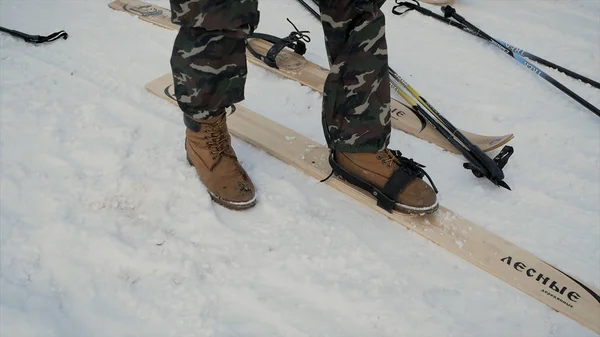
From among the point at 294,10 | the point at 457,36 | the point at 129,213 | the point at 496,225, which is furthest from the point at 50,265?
the point at 457,36

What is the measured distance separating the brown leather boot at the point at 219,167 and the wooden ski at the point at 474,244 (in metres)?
0.35

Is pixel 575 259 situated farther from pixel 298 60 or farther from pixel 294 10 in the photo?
Answer: pixel 294 10

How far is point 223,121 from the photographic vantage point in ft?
6.16

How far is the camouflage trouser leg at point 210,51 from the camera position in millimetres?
1502

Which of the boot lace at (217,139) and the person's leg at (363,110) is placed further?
the boot lace at (217,139)

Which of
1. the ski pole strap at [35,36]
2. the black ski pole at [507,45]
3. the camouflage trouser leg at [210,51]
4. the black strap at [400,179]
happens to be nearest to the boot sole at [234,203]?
the camouflage trouser leg at [210,51]

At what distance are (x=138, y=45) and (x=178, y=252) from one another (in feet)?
5.96

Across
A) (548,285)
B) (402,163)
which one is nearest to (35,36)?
(402,163)

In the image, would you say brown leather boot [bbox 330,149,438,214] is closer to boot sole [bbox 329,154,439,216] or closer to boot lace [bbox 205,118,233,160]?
boot sole [bbox 329,154,439,216]

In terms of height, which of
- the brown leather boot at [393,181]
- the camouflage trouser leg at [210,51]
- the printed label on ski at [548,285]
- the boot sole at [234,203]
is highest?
the camouflage trouser leg at [210,51]

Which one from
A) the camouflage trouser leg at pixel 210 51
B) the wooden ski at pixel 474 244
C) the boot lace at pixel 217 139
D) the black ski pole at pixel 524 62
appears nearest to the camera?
the camouflage trouser leg at pixel 210 51

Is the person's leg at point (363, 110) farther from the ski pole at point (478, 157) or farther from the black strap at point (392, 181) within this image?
the ski pole at point (478, 157)

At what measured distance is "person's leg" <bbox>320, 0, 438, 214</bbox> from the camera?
63.9 inches

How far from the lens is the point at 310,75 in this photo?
287 cm
